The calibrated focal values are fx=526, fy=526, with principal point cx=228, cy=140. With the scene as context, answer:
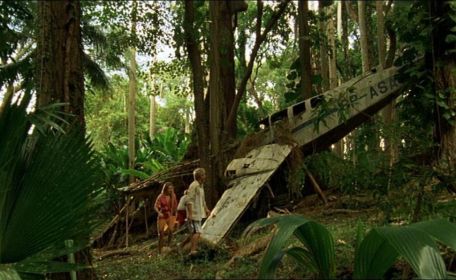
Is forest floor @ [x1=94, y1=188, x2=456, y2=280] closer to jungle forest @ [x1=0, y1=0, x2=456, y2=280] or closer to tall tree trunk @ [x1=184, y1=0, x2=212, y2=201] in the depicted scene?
jungle forest @ [x1=0, y1=0, x2=456, y2=280]

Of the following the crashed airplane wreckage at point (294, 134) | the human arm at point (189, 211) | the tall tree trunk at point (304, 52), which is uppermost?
the tall tree trunk at point (304, 52)

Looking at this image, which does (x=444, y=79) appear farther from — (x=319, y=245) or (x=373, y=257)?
(x=373, y=257)

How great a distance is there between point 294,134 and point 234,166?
155cm

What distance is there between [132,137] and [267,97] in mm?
15156

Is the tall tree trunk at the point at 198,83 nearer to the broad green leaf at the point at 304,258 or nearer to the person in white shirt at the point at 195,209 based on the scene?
the person in white shirt at the point at 195,209

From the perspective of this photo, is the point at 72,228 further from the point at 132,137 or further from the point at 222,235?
the point at 132,137

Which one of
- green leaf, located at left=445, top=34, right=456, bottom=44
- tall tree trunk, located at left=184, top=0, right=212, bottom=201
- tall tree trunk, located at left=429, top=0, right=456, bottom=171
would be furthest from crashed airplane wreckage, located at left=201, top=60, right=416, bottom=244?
green leaf, located at left=445, top=34, right=456, bottom=44

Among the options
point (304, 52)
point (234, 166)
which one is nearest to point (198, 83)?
point (234, 166)

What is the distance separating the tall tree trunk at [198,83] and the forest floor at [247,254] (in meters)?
1.68

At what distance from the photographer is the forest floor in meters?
5.07

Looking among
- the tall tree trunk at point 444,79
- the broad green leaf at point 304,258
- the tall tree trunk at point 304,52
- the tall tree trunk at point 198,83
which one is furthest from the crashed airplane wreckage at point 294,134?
the broad green leaf at point 304,258

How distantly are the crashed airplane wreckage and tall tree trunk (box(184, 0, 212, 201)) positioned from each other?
1.89 ft

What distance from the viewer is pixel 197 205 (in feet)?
25.8

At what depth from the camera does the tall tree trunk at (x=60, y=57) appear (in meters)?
4.72
